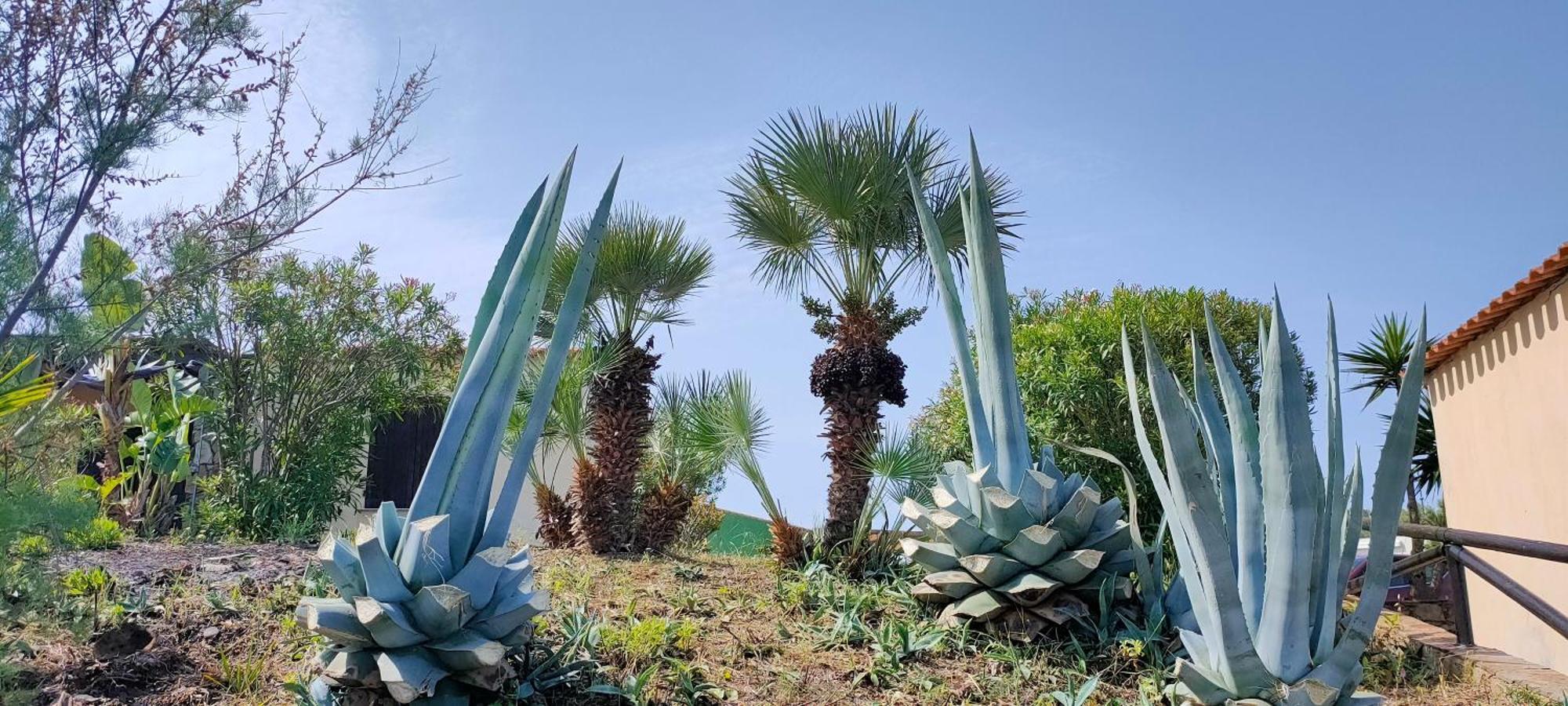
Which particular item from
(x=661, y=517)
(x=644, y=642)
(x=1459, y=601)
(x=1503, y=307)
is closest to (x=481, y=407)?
(x=644, y=642)

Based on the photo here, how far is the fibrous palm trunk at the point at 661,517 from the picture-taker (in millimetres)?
7223

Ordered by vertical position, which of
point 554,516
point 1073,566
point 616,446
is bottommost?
point 1073,566

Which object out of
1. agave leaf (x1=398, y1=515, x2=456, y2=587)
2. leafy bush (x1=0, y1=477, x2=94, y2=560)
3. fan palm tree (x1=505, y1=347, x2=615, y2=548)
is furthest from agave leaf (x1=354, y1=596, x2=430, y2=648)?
fan palm tree (x1=505, y1=347, x2=615, y2=548)

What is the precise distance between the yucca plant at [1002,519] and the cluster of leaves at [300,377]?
561 centimetres

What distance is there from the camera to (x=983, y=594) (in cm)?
436

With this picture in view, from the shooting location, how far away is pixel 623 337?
25.7 ft

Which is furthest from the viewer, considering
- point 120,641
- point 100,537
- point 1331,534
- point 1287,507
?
point 100,537

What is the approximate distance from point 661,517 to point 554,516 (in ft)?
3.08

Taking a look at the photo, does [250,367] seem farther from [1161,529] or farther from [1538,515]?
[1538,515]

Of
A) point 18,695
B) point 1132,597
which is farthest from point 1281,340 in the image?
point 18,695

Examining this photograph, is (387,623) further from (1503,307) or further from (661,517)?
(1503,307)

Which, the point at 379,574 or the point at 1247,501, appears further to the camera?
the point at 379,574

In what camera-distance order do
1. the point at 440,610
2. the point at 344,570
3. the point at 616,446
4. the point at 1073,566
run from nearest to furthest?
1. the point at 440,610
2. the point at 344,570
3. the point at 1073,566
4. the point at 616,446

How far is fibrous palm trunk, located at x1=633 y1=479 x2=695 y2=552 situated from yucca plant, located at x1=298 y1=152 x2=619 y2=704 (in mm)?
3575
